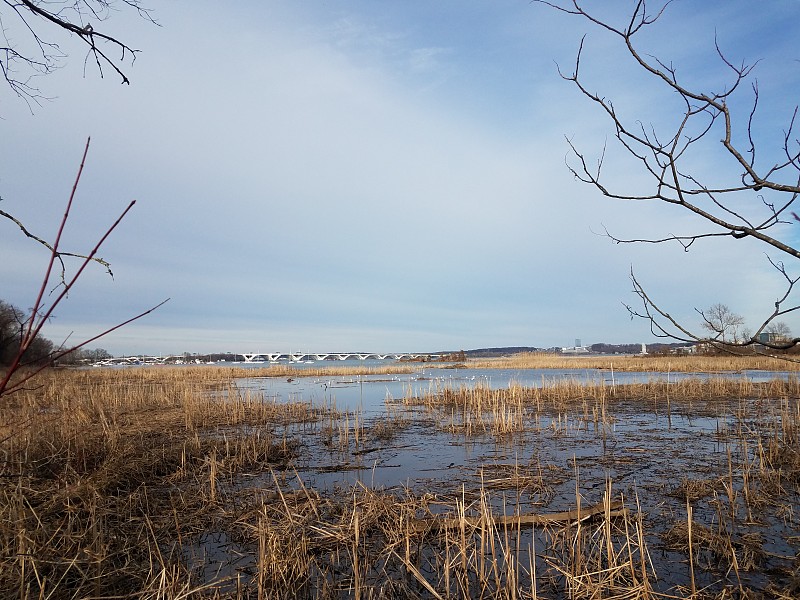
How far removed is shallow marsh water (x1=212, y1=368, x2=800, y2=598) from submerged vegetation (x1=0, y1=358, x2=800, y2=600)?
1.5 inches

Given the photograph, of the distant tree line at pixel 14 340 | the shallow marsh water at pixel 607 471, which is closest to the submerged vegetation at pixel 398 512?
the shallow marsh water at pixel 607 471

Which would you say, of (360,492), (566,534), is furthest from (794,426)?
(360,492)

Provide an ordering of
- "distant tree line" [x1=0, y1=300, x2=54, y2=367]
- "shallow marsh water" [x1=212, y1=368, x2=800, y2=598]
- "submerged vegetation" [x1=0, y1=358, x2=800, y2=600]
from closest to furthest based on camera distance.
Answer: "distant tree line" [x1=0, y1=300, x2=54, y2=367] < "submerged vegetation" [x1=0, y1=358, x2=800, y2=600] < "shallow marsh water" [x1=212, y1=368, x2=800, y2=598]

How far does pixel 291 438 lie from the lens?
11742 mm

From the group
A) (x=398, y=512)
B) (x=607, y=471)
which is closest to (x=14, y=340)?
(x=398, y=512)

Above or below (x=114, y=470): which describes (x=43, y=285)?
above

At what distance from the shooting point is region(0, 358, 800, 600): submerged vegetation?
402 centimetres

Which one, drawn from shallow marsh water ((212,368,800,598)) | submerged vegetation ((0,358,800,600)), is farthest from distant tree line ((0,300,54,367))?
shallow marsh water ((212,368,800,598))

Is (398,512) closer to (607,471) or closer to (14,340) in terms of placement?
(607,471)

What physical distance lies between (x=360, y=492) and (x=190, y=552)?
8.00 ft

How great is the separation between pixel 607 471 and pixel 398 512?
4.33 m

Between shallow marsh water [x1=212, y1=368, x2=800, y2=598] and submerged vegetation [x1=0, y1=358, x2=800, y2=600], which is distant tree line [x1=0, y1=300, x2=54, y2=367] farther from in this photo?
shallow marsh water [x1=212, y1=368, x2=800, y2=598]

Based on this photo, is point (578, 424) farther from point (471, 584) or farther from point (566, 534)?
point (471, 584)

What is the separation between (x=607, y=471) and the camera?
27.3 ft
